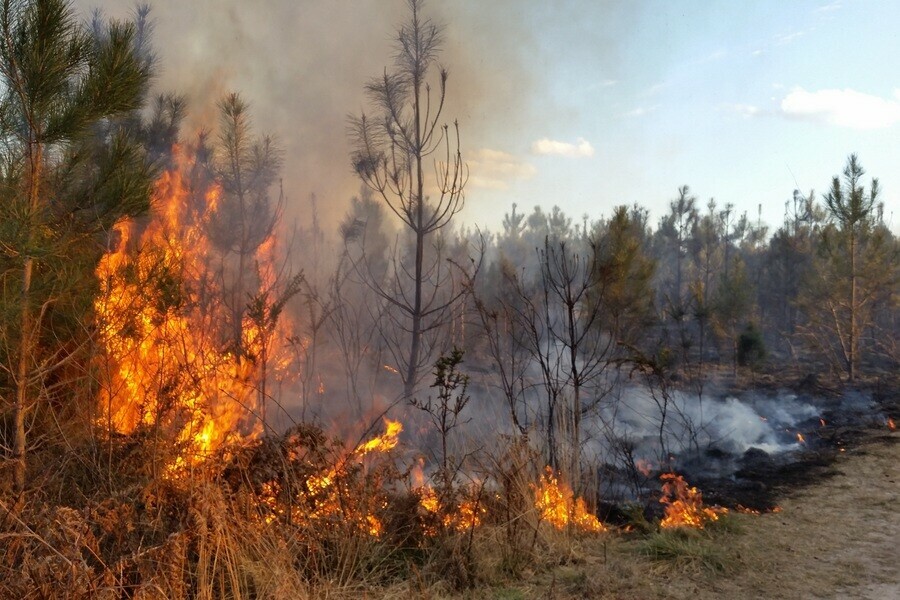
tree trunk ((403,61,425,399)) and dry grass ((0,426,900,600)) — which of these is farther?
tree trunk ((403,61,425,399))

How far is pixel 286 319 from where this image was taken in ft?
37.3

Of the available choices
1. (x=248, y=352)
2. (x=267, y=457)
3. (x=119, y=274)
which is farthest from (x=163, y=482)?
(x=248, y=352)

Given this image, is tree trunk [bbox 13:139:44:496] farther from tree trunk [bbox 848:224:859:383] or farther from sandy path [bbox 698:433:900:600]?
tree trunk [bbox 848:224:859:383]

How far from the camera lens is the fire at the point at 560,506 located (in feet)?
15.6

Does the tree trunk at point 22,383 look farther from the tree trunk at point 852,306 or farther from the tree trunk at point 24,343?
the tree trunk at point 852,306

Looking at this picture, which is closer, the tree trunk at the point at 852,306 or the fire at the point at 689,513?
the fire at the point at 689,513

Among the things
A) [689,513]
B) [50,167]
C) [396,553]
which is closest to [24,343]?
[50,167]

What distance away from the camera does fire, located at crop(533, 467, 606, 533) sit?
476cm

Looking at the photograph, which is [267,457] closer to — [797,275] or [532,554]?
[532,554]

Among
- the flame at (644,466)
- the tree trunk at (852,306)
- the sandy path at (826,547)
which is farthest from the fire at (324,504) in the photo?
the tree trunk at (852,306)

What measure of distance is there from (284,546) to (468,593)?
1.22 meters

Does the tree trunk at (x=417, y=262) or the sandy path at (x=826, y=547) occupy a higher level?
the tree trunk at (x=417, y=262)

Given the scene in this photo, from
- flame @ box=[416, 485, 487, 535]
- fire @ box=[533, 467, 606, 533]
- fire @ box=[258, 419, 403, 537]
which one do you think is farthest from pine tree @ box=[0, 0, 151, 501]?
fire @ box=[533, 467, 606, 533]

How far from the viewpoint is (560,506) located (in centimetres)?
494
